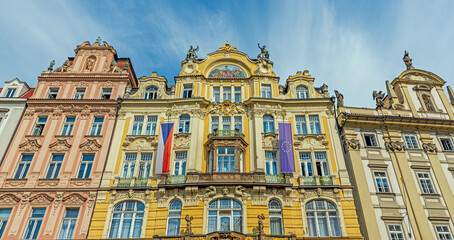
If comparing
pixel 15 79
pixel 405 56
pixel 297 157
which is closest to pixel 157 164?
pixel 297 157

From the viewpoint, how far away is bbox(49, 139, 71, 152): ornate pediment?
29.5 meters

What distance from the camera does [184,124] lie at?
31.7m

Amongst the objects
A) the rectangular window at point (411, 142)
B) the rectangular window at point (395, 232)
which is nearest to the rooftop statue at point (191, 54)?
the rectangular window at point (411, 142)

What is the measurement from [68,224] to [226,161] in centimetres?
1346

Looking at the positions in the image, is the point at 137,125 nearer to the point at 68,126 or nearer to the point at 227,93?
the point at 68,126

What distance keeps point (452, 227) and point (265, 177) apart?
1503 centimetres

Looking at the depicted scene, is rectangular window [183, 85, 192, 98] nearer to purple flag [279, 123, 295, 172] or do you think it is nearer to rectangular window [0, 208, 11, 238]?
purple flag [279, 123, 295, 172]

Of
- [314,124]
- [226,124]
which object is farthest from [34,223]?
[314,124]

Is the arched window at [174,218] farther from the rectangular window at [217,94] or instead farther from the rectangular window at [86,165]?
the rectangular window at [217,94]

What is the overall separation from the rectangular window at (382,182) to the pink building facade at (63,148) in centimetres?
2352

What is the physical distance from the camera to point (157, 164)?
91.5 feet

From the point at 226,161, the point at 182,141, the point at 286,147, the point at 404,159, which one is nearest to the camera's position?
the point at 226,161

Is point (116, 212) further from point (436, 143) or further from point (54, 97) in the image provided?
point (436, 143)

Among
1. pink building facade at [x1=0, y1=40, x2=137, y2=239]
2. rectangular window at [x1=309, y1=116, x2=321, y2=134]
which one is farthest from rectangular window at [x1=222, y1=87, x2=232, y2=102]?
pink building facade at [x1=0, y1=40, x2=137, y2=239]
